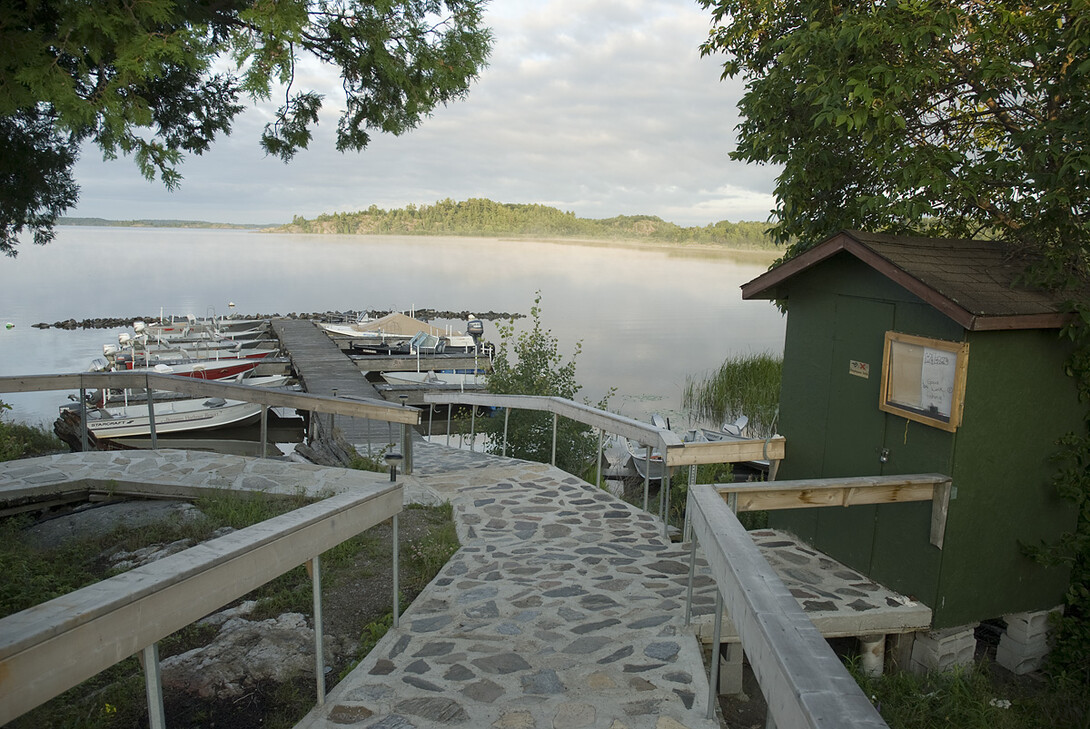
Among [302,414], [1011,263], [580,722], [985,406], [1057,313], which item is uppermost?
[1011,263]

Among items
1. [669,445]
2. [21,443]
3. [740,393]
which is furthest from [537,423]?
[740,393]

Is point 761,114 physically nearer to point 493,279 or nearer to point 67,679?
point 67,679

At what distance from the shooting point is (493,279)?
264 feet

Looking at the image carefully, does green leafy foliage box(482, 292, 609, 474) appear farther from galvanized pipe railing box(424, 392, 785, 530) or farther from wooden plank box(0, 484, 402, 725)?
wooden plank box(0, 484, 402, 725)

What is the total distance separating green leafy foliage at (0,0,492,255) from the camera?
4242 millimetres

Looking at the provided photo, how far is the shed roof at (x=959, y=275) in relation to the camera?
5129mm

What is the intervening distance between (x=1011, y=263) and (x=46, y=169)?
9.32m

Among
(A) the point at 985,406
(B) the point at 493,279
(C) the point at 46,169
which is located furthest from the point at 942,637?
(B) the point at 493,279

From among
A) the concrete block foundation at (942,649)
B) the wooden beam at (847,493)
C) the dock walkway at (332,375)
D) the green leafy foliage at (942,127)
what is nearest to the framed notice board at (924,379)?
the wooden beam at (847,493)

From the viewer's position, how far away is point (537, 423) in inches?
456

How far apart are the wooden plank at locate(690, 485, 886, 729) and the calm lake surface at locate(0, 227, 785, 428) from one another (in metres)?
15.6

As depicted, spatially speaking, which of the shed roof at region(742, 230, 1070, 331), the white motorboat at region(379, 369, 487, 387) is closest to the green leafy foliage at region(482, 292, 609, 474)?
the shed roof at region(742, 230, 1070, 331)

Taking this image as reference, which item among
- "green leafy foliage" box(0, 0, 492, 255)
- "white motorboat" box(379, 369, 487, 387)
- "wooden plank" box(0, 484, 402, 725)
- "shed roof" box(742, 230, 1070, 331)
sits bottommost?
"white motorboat" box(379, 369, 487, 387)

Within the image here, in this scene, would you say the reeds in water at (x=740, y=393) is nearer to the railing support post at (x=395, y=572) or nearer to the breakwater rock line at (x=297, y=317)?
the railing support post at (x=395, y=572)
